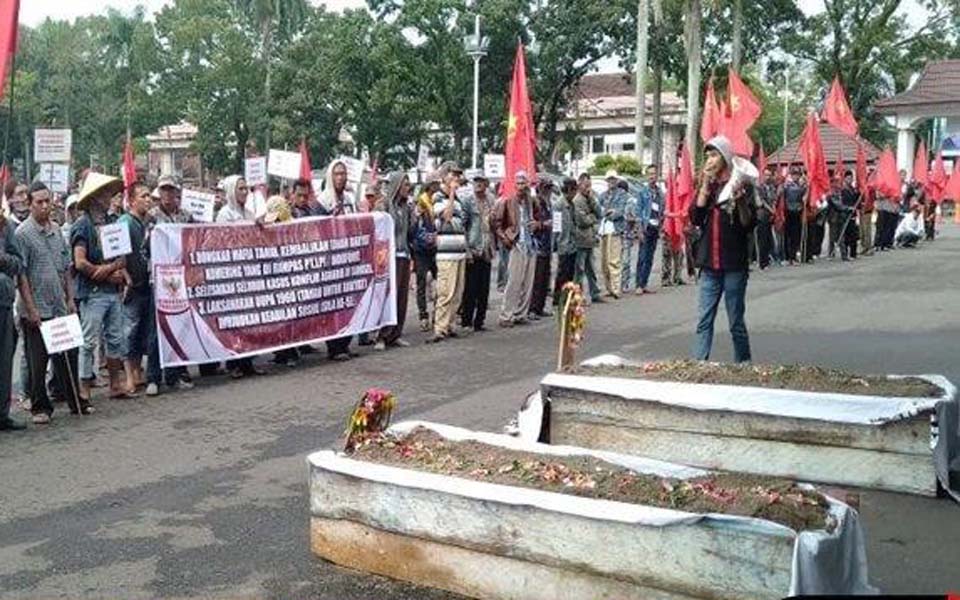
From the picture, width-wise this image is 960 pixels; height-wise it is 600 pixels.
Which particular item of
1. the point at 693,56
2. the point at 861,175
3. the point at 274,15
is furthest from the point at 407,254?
the point at 274,15

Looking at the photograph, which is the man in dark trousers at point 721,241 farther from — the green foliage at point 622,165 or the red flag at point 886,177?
the green foliage at point 622,165

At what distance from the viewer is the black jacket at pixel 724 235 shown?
868cm

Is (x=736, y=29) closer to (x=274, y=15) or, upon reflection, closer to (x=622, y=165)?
(x=622, y=165)

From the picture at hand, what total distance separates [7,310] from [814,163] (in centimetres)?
1773

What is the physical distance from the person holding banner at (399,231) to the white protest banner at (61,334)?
4.28 meters

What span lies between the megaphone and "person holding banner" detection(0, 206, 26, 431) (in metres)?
5.61

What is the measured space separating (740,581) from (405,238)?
8.64 meters

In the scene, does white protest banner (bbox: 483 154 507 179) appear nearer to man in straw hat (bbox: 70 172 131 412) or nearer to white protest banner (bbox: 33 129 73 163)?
white protest banner (bbox: 33 129 73 163)

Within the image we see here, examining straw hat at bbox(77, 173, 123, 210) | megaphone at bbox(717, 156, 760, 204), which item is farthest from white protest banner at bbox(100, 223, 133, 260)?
megaphone at bbox(717, 156, 760, 204)

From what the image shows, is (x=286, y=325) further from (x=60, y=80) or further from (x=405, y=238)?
(x=60, y=80)

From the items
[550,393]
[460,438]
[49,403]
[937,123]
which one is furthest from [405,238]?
→ [937,123]

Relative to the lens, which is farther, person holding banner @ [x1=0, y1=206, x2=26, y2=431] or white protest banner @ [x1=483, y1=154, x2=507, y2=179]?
white protest banner @ [x1=483, y1=154, x2=507, y2=179]

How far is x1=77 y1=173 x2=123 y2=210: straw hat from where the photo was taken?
9.10m

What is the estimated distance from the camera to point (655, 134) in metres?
45.8
